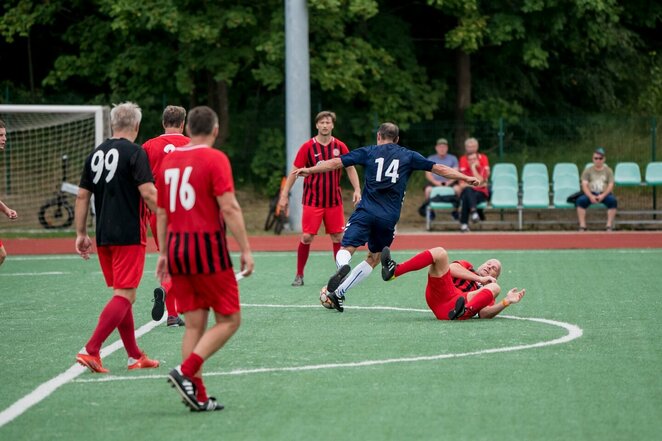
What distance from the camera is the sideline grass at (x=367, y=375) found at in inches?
255

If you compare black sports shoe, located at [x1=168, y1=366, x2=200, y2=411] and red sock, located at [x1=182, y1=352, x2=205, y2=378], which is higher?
red sock, located at [x1=182, y1=352, x2=205, y2=378]

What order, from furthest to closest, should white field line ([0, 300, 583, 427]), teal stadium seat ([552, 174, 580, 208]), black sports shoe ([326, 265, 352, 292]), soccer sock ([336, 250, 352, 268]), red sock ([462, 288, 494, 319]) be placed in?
teal stadium seat ([552, 174, 580, 208]), soccer sock ([336, 250, 352, 268]), black sports shoe ([326, 265, 352, 292]), red sock ([462, 288, 494, 319]), white field line ([0, 300, 583, 427])

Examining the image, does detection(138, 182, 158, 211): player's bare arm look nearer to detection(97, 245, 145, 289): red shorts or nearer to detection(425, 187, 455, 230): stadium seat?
detection(97, 245, 145, 289): red shorts

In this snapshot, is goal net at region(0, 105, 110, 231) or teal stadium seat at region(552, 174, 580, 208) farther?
goal net at region(0, 105, 110, 231)

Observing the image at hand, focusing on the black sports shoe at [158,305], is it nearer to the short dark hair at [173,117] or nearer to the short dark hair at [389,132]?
the short dark hair at [173,117]

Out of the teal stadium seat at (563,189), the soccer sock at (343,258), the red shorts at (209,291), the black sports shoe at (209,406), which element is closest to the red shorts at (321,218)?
the soccer sock at (343,258)

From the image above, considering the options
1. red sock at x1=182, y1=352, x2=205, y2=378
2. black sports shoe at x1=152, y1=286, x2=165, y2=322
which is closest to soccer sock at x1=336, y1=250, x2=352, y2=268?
black sports shoe at x1=152, y1=286, x2=165, y2=322

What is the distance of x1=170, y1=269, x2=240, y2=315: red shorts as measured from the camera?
22.6ft

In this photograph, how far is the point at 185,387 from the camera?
6750 millimetres

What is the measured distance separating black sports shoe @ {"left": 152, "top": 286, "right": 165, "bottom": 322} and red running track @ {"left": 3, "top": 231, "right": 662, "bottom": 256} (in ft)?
30.4

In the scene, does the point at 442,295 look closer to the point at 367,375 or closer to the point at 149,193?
the point at 367,375

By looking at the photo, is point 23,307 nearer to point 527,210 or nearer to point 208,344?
point 208,344

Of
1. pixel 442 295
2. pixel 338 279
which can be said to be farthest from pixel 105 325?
pixel 338 279

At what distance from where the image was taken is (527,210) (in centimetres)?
2394
